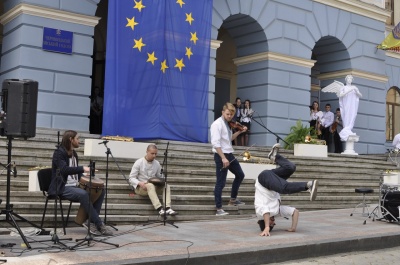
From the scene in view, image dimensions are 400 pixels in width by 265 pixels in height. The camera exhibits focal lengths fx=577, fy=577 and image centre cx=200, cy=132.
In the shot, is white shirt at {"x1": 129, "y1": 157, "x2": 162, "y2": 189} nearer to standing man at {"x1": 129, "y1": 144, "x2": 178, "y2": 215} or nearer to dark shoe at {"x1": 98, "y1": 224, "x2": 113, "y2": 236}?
standing man at {"x1": 129, "y1": 144, "x2": 178, "y2": 215}

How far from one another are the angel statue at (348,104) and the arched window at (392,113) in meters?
5.33

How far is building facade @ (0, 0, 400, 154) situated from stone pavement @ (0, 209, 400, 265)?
21.5 feet

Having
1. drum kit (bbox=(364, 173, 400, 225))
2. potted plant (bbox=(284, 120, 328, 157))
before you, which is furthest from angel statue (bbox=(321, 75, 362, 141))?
drum kit (bbox=(364, 173, 400, 225))

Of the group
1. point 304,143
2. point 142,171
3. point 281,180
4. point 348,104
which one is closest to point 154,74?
point 142,171

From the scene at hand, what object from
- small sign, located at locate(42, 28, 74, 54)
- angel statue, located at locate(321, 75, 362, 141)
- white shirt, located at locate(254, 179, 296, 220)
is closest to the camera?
white shirt, located at locate(254, 179, 296, 220)

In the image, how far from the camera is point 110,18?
46.6ft

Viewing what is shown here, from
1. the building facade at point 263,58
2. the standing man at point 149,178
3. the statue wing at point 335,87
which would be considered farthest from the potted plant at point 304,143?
the standing man at point 149,178

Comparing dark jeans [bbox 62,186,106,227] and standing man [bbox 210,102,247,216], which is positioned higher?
standing man [bbox 210,102,247,216]

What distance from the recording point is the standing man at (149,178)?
9.70 metres

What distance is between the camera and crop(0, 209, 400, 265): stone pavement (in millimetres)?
6566

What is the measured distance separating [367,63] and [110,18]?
10999 mm

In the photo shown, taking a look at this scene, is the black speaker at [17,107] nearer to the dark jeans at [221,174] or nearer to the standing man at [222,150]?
the standing man at [222,150]

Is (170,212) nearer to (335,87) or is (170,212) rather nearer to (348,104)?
(348,104)

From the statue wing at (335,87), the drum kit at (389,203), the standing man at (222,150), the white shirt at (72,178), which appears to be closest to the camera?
the white shirt at (72,178)
